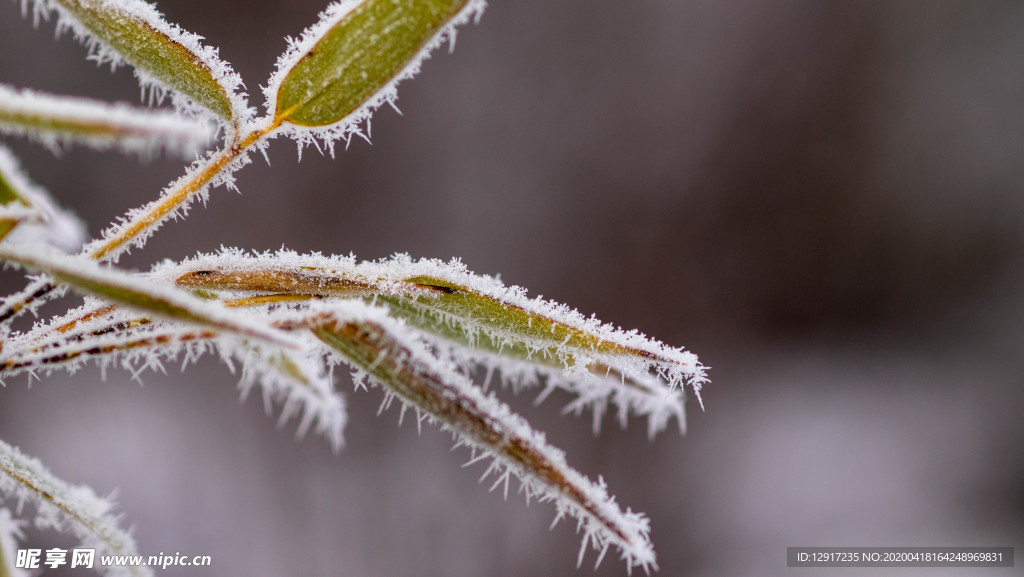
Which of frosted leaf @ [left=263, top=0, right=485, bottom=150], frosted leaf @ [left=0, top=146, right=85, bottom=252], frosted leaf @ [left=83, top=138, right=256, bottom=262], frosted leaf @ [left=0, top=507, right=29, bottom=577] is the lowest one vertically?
frosted leaf @ [left=0, top=507, right=29, bottom=577]

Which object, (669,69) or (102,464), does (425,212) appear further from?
(102,464)

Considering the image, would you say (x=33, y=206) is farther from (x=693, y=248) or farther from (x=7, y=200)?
(x=693, y=248)

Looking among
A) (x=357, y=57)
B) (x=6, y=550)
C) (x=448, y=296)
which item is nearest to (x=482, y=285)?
(x=448, y=296)

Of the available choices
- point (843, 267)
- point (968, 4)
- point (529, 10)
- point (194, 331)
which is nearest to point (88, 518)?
point (194, 331)

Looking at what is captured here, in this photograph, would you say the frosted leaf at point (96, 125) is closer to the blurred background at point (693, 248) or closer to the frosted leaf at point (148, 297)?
the frosted leaf at point (148, 297)

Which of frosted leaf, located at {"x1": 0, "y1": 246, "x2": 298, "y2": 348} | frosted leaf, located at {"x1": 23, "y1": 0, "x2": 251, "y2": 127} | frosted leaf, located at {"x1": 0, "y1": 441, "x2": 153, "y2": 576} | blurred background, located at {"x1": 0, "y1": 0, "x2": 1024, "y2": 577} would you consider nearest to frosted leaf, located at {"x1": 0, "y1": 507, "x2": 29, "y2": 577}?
frosted leaf, located at {"x1": 0, "y1": 441, "x2": 153, "y2": 576}

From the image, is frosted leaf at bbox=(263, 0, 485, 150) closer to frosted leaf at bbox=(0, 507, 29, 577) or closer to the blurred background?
frosted leaf at bbox=(0, 507, 29, 577)

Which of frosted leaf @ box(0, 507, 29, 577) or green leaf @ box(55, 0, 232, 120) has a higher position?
green leaf @ box(55, 0, 232, 120)
